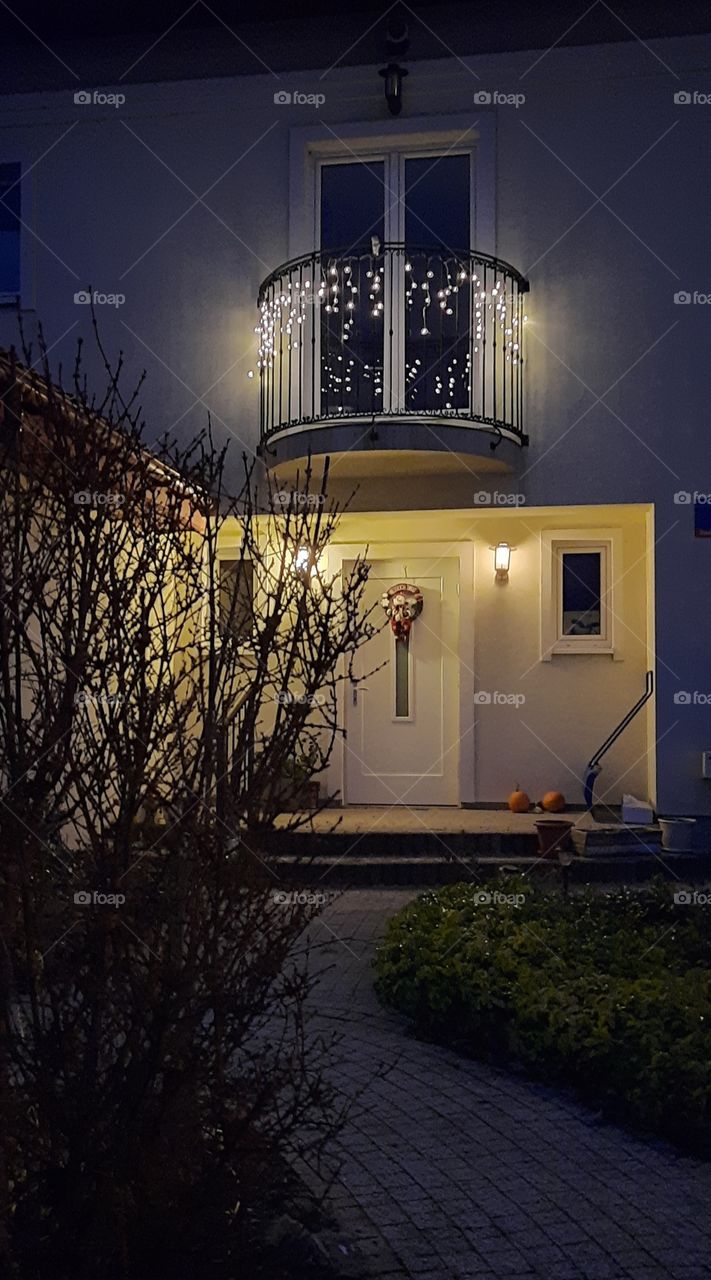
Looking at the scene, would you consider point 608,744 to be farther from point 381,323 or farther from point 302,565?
point 302,565

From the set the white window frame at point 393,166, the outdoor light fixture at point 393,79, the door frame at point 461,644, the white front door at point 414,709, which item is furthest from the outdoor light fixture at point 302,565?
the outdoor light fixture at point 393,79

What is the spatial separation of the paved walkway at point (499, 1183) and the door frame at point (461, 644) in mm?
5791

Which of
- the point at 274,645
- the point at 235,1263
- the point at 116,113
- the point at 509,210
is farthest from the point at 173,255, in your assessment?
the point at 235,1263

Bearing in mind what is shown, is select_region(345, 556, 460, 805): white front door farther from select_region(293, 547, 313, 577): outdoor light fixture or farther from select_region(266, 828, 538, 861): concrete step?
select_region(293, 547, 313, 577): outdoor light fixture

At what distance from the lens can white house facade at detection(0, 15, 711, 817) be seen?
10039 mm

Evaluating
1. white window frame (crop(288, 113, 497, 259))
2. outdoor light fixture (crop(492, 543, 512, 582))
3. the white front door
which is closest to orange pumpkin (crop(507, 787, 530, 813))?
the white front door

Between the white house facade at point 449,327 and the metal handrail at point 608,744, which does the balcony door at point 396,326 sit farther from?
the metal handrail at point 608,744

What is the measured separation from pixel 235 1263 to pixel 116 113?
1061 centimetres

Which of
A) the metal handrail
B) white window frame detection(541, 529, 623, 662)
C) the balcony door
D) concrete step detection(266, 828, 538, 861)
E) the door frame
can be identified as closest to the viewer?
concrete step detection(266, 828, 538, 861)

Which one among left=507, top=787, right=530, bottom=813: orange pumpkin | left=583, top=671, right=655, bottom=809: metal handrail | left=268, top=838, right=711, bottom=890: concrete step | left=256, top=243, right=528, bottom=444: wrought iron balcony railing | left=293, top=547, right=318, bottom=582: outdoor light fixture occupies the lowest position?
left=268, top=838, right=711, bottom=890: concrete step

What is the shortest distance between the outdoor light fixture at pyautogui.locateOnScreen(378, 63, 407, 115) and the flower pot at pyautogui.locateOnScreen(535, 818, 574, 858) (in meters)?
6.48

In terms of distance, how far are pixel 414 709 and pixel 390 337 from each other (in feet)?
11.9

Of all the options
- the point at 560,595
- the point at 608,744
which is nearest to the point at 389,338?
the point at 560,595

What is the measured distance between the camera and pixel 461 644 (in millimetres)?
11422
